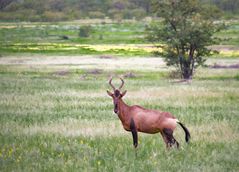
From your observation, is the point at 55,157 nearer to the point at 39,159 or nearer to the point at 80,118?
the point at 39,159

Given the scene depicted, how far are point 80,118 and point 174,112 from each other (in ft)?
11.6

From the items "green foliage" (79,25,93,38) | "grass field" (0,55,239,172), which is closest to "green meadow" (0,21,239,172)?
"grass field" (0,55,239,172)

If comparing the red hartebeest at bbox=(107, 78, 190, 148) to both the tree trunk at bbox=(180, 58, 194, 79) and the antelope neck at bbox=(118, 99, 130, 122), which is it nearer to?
the antelope neck at bbox=(118, 99, 130, 122)

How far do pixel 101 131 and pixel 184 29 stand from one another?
24077mm

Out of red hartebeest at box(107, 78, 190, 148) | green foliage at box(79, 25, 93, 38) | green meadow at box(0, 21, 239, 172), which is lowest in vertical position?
green foliage at box(79, 25, 93, 38)

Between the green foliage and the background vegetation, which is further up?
the background vegetation

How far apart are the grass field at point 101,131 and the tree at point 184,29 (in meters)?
9.63

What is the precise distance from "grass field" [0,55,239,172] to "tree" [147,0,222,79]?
963 centimetres

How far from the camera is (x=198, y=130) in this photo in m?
15.0

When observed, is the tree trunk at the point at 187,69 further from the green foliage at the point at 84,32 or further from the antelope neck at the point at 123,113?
the green foliage at the point at 84,32

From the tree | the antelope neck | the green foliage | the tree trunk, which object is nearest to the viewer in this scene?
the antelope neck

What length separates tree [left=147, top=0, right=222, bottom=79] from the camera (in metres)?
37.6

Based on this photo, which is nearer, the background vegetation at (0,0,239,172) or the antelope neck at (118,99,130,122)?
the background vegetation at (0,0,239,172)

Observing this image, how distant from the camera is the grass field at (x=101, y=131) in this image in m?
10.9
